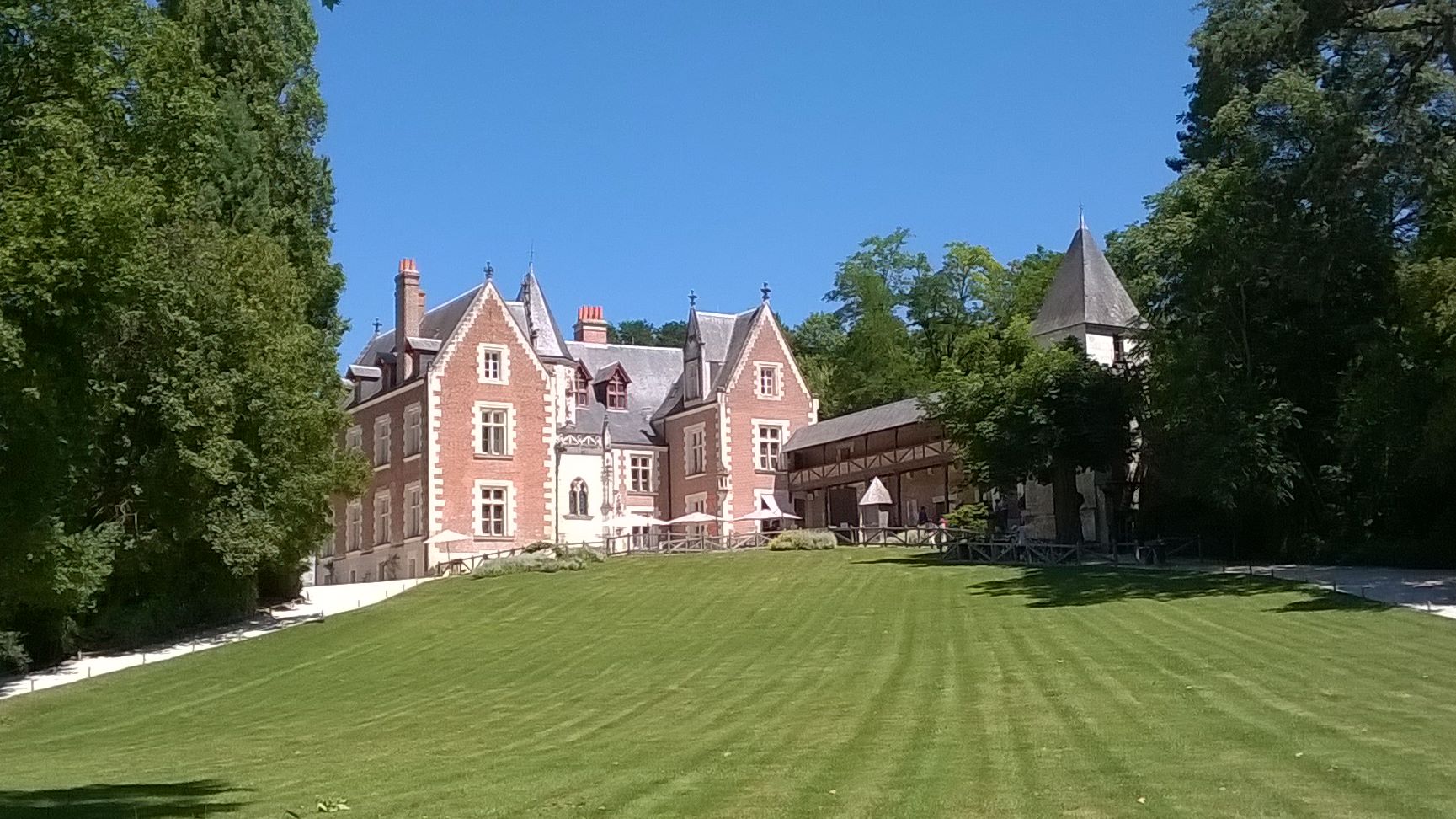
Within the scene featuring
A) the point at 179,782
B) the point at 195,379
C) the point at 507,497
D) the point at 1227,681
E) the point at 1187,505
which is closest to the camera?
the point at 179,782

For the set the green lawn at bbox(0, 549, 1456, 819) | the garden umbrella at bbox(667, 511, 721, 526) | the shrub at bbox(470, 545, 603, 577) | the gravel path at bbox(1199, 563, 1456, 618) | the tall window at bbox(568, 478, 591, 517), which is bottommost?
the green lawn at bbox(0, 549, 1456, 819)

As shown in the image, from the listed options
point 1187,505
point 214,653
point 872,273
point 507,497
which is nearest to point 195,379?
point 214,653

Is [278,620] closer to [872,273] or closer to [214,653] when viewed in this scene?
[214,653]

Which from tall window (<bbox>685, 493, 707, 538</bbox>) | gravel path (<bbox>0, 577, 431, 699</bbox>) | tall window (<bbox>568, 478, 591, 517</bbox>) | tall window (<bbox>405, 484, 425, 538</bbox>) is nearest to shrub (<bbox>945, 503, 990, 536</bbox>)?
tall window (<bbox>685, 493, 707, 538</bbox>)

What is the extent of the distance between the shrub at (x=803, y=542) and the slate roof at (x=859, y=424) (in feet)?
15.6

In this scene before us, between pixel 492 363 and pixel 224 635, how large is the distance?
648 inches

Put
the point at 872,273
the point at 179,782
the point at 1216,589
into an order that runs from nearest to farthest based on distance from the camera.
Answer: the point at 179,782 < the point at 1216,589 < the point at 872,273

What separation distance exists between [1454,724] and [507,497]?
35.7 metres

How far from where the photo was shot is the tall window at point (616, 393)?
53.7m

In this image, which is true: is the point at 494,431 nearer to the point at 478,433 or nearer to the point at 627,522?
the point at 478,433

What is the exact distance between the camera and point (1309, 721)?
12.2 meters

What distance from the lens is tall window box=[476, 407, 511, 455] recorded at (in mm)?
44781

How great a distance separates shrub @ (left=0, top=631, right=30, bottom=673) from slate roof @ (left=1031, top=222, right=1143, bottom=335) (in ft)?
98.2

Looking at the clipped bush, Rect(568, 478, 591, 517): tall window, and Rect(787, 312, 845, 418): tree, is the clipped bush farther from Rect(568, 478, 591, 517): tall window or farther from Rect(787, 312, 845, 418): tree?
Rect(787, 312, 845, 418): tree
